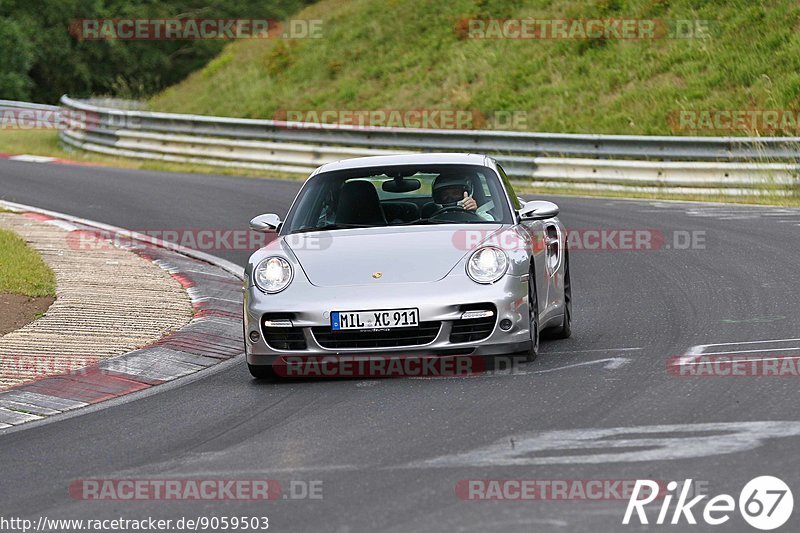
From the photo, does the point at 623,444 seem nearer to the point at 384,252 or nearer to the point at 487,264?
the point at 487,264

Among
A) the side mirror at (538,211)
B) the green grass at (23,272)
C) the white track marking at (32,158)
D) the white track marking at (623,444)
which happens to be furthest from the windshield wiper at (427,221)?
the white track marking at (32,158)

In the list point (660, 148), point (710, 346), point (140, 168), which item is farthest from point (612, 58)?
point (710, 346)

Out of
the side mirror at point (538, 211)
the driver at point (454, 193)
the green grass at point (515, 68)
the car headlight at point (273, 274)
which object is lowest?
the car headlight at point (273, 274)

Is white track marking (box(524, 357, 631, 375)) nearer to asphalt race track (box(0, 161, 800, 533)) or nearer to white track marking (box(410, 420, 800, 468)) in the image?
asphalt race track (box(0, 161, 800, 533))

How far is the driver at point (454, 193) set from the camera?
29.8ft

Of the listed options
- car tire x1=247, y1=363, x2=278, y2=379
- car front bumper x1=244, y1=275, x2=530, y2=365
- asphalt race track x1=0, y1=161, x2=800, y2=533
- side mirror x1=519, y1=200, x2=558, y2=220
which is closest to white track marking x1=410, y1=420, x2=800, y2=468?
asphalt race track x1=0, y1=161, x2=800, y2=533

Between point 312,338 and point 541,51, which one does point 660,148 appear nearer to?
point 541,51

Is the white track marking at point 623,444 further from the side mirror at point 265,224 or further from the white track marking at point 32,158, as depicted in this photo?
the white track marking at point 32,158

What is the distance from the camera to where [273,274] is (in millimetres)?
8297

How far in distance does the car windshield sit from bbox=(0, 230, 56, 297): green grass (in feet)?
11.5

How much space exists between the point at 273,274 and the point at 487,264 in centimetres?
132

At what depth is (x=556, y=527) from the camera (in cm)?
481

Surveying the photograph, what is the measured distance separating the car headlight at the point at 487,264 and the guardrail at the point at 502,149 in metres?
12.6

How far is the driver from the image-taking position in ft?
29.8
